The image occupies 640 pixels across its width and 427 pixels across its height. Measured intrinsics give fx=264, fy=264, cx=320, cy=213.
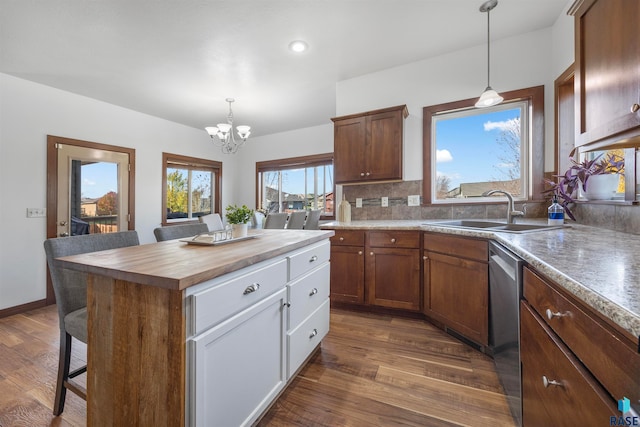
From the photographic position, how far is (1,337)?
2314 millimetres

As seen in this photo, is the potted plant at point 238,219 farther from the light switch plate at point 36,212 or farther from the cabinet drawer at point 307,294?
the light switch plate at point 36,212

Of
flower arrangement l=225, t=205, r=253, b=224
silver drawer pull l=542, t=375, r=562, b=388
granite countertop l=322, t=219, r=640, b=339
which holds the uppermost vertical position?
flower arrangement l=225, t=205, r=253, b=224

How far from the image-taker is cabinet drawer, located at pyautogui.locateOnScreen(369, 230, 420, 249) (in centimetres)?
238

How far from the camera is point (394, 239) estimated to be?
96.4 inches

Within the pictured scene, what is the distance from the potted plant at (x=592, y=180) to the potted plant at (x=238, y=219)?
232 cm

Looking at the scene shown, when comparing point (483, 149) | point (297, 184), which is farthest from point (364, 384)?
point (297, 184)

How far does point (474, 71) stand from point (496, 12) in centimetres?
56

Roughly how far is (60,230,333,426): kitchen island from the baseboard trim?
9.53 ft

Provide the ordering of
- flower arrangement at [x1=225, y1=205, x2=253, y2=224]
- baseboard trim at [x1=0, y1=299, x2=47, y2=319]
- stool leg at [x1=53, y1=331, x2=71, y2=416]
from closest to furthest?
1. stool leg at [x1=53, y1=331, x2=71, y2=416]
2. flower arrangement at [x1=225, y1=205, x2=253, y2=224]
3. baseboard trim at [x1=0, y1=299, x2=47, y2=319]

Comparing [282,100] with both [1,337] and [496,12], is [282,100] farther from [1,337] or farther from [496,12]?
[1,337]

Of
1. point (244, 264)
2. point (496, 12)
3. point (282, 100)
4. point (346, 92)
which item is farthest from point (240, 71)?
point (244, 264)

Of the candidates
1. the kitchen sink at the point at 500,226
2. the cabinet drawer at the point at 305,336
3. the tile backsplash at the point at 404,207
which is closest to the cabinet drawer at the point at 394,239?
the kitchen sink at the point at 500,226

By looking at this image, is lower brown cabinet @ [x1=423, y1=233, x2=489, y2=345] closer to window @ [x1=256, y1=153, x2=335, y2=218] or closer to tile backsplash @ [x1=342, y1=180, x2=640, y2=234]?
tile backsplash @ [x1=342, y1=180, x2=640, y2=234]

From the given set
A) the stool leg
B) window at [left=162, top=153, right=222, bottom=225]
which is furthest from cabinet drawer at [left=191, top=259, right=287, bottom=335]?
window at [left=162, top=153, right=222, bottom=225]
